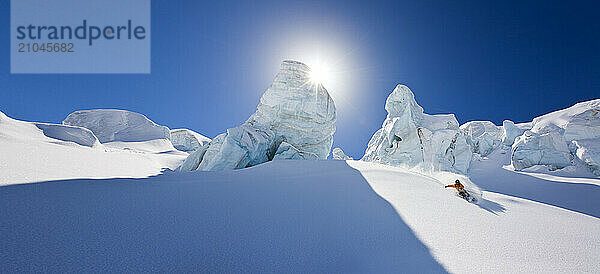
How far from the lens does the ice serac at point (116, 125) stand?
33219 mm

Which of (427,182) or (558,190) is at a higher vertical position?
(427,182)

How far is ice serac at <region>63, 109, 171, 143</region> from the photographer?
3322 centimetres

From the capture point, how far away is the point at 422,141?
1745cm

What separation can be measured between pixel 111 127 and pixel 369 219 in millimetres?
44598

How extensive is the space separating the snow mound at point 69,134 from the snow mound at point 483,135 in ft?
119

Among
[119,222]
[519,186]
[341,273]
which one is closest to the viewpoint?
[341,273]

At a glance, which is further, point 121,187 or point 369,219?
point 121,187

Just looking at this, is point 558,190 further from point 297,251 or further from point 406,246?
point 297,251

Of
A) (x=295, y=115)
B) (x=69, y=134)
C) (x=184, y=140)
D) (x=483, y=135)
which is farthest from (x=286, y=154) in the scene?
(x=184, y=140)

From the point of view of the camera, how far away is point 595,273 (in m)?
2.39

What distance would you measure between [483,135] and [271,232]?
3687cm

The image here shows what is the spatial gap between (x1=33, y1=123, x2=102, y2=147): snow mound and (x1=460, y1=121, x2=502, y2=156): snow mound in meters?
36.4

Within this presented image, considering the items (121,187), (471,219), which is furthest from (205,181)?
(471,219)

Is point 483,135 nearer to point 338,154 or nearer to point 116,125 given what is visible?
point 338,154
